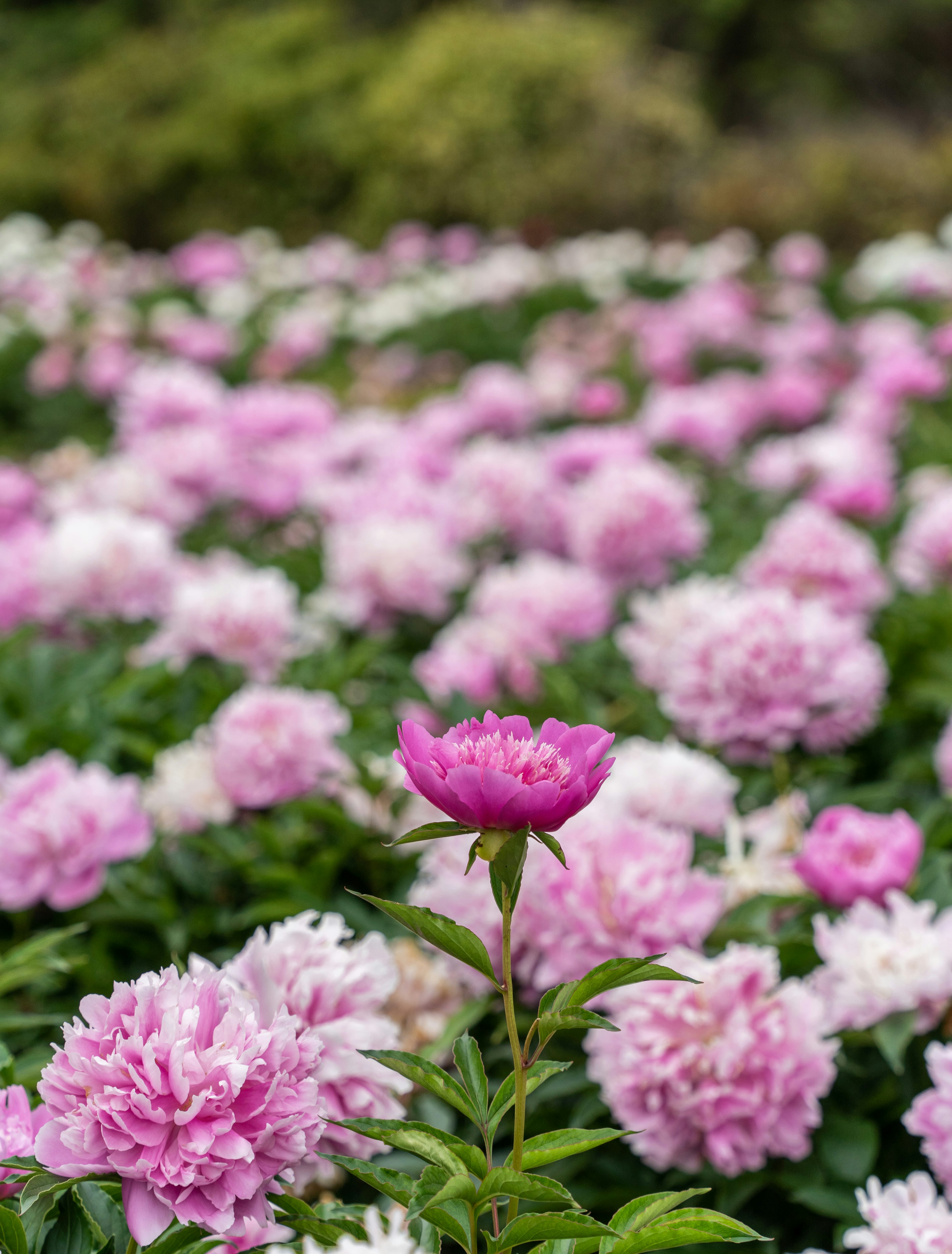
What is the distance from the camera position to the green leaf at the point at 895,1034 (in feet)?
3.26

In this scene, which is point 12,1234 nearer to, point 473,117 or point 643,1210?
point 643,1210

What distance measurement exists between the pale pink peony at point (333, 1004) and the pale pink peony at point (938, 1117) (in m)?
0.41

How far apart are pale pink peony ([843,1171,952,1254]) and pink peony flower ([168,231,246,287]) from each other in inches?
242

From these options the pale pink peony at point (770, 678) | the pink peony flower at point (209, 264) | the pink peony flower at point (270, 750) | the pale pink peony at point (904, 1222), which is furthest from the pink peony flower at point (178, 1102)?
the pink peony flower at point (209, 264)

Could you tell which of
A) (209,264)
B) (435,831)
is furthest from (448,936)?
(209,264)

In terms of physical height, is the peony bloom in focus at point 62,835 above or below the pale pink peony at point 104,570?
above

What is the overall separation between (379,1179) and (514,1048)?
0.13 m

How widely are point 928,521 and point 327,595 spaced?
1.16 meters

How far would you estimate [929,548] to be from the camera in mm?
2082

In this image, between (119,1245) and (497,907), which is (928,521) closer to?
(497,907)

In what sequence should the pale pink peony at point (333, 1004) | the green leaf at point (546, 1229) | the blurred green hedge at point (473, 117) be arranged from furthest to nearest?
1. the blurred green hedge at point (473, 117)
2. the pale pink peony at point (333, 1004)
3. the green leaf at point (546, 1229)

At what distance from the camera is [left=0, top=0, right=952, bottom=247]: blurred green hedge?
300 inches

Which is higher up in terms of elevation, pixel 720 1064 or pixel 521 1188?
pixel 521 1188

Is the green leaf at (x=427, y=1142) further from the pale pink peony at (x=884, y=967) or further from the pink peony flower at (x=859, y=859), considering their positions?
the pink peony flower at (x=859, y=859)
